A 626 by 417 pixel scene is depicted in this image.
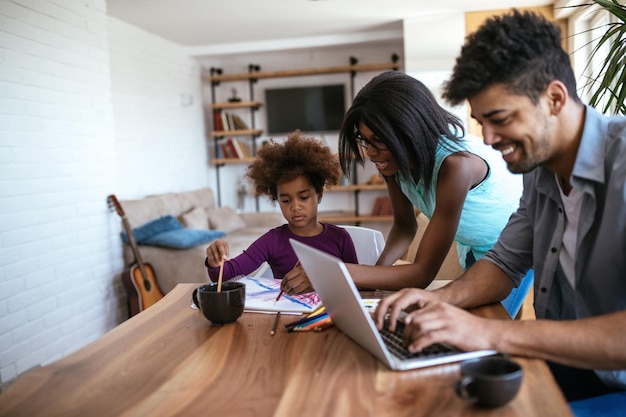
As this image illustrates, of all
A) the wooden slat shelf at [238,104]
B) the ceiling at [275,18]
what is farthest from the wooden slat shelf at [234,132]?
the ceiling at [275,18]

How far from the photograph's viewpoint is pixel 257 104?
22.0ft

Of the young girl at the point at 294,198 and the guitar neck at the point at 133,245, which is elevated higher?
the young girl at the point at 294,198

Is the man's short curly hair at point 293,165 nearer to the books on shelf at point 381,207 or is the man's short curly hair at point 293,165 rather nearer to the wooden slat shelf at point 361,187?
the wooden slat shelf at point 361,187

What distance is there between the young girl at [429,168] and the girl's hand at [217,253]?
0.34 meters

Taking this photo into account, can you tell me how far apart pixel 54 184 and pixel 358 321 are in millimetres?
2944

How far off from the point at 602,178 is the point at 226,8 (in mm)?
4295

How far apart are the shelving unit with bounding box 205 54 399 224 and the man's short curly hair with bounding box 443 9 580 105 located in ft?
17.7

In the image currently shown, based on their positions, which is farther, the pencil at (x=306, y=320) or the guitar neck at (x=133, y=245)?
the guitar neck at (x=133, y=245)

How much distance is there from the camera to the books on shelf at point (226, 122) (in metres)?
6.68

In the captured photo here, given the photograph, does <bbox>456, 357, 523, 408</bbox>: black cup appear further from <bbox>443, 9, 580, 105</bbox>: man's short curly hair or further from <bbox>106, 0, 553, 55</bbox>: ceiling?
<bbox>106, 0, 553, 55</bbox>: ceiling

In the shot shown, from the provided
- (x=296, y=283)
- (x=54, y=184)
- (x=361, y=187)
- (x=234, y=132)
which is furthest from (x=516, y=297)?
(x=234, y=132)

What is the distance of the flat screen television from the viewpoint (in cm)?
673

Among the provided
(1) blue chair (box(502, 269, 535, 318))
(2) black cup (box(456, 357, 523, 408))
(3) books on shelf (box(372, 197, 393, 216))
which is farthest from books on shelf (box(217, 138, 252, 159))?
(2) black cup (box(456, 357, 523, 408))

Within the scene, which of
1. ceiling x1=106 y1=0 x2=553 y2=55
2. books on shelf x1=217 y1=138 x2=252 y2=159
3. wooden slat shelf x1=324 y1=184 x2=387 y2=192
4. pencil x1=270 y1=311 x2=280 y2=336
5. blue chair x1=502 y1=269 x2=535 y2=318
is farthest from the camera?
books on shelf x1=217 y1=138 x2=252 y2=159
